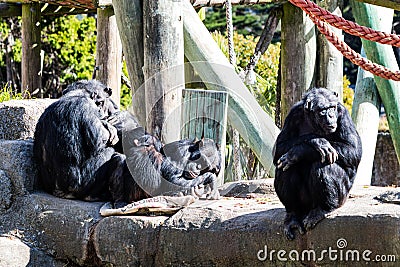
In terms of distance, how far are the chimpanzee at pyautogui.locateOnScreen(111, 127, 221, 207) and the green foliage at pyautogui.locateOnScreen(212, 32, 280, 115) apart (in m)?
3.52

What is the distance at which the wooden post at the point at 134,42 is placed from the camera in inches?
232

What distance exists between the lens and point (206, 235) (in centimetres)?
475

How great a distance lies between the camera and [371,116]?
7.29 meters

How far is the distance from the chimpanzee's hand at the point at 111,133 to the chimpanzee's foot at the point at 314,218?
174 centimetres

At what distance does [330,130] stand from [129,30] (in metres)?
2.04

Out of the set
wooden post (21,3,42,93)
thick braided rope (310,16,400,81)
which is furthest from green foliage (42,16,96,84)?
thick braided rope (310,16,400,81)

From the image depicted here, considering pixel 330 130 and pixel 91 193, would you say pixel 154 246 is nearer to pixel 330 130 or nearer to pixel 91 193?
pixel 91 193

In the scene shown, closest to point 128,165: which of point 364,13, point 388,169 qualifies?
point 364,13

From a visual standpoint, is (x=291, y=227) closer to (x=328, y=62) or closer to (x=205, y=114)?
(x=205, y=114)

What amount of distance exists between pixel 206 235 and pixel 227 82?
1.79 metres

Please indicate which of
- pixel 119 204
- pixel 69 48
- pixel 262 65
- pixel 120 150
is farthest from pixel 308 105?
pixel 69 48

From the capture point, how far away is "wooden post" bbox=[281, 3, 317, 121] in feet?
23.2

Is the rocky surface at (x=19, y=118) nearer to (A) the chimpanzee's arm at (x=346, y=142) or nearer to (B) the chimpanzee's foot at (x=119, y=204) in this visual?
(B) the chimpanzee's foot at (x=119, y=204)

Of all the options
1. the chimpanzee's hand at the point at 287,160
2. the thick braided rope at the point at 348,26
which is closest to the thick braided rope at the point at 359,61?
the thick braided rope at the point at 348,26
